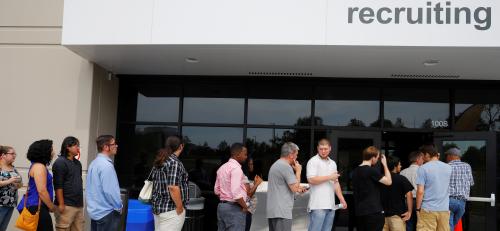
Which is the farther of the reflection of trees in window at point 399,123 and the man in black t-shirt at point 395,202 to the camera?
the reflection of trees in window at point 399,123

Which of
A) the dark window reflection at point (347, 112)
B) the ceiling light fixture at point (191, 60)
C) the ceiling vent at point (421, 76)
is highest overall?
the ceiling light fixture at point (191, 60)

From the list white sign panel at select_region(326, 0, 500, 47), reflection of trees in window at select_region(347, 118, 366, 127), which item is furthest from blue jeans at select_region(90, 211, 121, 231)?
reflection of trees in window at select_region(347, 118, 366, 127)

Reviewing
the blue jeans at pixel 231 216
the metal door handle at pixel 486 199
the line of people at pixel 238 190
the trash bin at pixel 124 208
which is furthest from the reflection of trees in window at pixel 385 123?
the trash bin at pixel 124 208

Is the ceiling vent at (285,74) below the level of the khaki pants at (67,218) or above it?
above

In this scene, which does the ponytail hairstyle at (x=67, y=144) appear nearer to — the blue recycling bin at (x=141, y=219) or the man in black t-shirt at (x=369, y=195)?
the blue recycling bin at (x=141, y=219)

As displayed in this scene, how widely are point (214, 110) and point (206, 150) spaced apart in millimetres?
779

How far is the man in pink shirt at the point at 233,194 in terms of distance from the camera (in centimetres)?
631

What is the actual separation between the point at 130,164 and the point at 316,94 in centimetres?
378

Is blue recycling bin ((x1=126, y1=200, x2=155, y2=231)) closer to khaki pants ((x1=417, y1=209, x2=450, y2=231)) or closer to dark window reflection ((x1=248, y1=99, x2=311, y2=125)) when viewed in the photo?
dark window reflection ((x1=248, y1=99, x2=311, y2=125))

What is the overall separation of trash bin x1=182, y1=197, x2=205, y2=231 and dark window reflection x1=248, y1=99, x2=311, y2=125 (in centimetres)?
201

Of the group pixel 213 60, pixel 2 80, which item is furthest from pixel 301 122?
pixel 2 80

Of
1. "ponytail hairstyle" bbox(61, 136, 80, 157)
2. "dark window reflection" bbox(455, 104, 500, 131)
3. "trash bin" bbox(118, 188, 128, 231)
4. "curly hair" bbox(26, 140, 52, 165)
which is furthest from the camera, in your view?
"dark window reflection" bbox(455, 104, 500, 131)

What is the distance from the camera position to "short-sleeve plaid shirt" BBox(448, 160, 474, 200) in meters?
7.38

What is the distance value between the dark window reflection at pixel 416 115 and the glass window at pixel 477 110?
0.81ft
